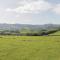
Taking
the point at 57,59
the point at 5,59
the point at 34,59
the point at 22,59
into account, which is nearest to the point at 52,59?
the point at 57,59

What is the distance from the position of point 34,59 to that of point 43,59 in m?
1.35

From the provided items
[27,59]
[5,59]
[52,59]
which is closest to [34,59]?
[27,59]

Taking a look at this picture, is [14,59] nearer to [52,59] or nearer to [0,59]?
[0,59]

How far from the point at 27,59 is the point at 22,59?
0.75m

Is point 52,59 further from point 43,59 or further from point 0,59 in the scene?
point 0,59

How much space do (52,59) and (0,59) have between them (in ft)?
25.5

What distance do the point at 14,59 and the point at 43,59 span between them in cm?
429

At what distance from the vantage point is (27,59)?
88.5 ft

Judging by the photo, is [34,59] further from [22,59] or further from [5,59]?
[5,59]

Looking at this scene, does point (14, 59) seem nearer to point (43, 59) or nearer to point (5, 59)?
point (5, 59)

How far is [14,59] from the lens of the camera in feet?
87.7

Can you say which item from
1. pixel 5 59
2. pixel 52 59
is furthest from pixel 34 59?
pixel 5 59

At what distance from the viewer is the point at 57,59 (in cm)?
2669

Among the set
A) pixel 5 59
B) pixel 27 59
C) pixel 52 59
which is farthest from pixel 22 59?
pixel 52 59
